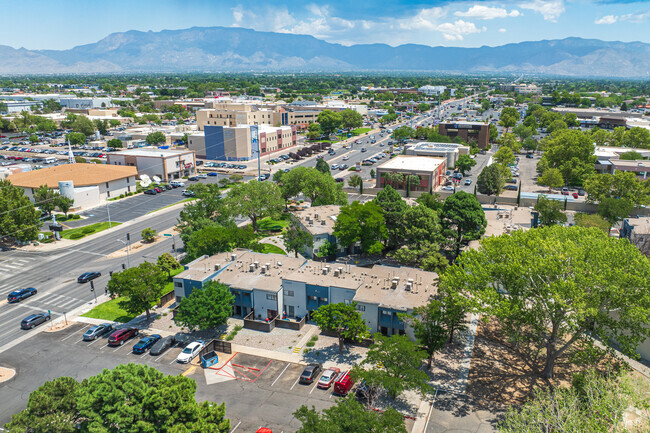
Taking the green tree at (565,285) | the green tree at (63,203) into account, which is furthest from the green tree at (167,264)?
the green tree at (565,285)

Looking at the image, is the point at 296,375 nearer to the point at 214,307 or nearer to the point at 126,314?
the point at 214,307

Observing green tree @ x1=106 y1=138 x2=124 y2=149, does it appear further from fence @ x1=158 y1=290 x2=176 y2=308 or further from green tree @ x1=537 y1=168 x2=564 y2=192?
green tree @ x1=537 y1=168 x2=564 y2=192

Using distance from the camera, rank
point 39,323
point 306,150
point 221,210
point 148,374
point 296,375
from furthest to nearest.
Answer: point 306,150 < point 221,210 < point 39,323 < point 296,375 < point 148,374

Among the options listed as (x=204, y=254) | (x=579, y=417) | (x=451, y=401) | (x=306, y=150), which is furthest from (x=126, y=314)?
(x=306, y=150)

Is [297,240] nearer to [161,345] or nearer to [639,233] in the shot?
[161,345]

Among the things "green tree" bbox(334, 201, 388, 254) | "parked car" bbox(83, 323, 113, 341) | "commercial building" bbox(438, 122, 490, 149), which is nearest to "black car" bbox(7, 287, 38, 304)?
"parked car" bbox(83, 323, 113, 341)

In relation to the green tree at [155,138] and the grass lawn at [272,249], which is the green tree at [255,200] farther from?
the green tree at [155,138]

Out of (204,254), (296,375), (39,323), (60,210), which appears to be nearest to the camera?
(296,375)
